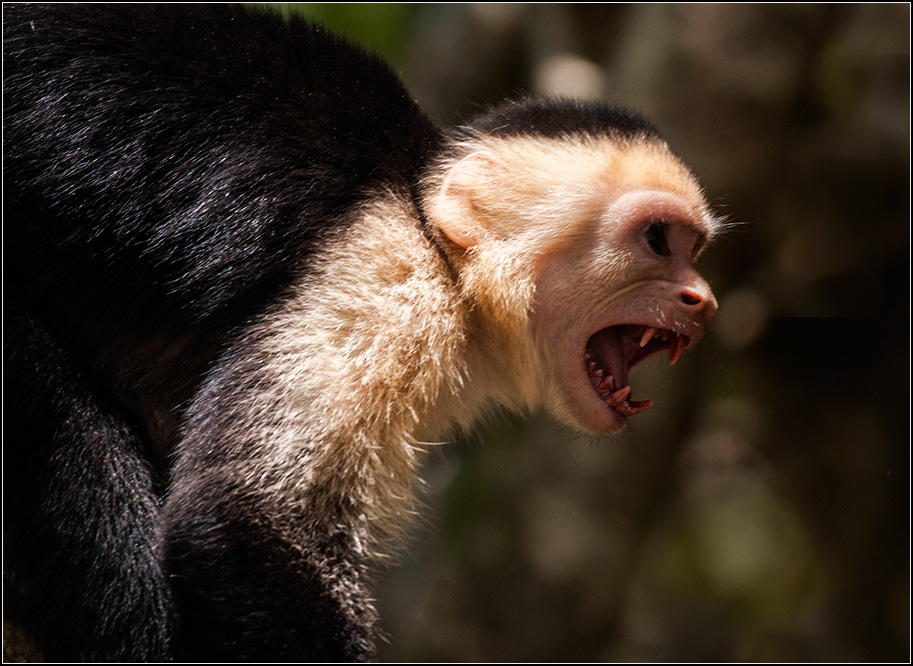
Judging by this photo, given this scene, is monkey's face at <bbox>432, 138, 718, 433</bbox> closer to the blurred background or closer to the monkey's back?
the monkey's back

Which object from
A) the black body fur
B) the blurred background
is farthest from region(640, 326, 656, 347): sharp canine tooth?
the blurred background

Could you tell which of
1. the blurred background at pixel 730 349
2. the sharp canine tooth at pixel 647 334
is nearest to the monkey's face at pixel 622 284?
the sharp canine tooth at pixel 647 334

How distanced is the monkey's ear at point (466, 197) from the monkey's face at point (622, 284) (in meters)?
0.24

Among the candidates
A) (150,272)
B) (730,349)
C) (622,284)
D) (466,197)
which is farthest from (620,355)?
(730,349)

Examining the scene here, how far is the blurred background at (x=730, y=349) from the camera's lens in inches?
190

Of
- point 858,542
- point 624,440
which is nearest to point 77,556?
point 624,440

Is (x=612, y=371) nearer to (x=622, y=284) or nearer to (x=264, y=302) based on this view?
(x=622, y=284)

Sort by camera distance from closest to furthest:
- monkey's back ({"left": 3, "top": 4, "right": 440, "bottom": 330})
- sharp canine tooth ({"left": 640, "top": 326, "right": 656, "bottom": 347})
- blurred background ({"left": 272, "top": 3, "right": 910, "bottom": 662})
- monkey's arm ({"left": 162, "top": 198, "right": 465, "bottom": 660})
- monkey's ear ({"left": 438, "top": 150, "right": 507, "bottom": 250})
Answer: monkey's arm ({"left": 162, "top": 198, "right": 465, "bottom": 660}), monkey's back ({"left": 3, "top": 4, "right": 440, "bottom": 330}), monkey's ear ({"left": 438, "top": 150, "right": 507, "bottom": 250}), sharp canine tooth ({"left": 640, "top": 326, "right": 656, "bottom": 347}), blurred background ({"left": 272, "top": 3, "right": 910, "bottom": 662})

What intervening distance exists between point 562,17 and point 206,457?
438cm

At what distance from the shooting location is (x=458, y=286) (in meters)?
2.68

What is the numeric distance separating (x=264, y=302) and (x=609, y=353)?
1.14 m

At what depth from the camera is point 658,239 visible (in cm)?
277

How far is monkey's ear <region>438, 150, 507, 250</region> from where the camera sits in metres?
2.70

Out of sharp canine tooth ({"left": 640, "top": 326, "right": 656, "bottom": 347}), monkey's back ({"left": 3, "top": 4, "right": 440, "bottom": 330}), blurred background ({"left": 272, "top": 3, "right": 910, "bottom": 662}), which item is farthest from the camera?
blurred background ({"left": 272, "top": 3, "right": 910, "bottom": 662})
